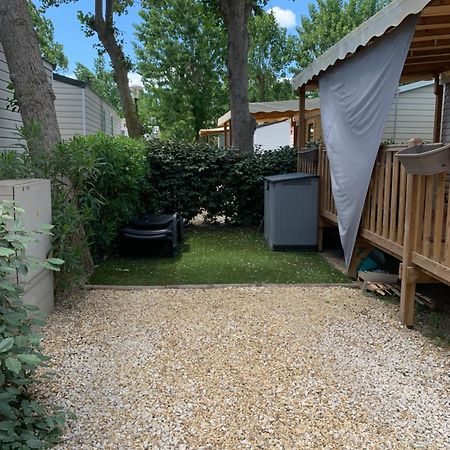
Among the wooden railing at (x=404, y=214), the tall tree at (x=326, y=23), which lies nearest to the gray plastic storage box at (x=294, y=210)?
→ the wooden railing at (x=404, y=214)

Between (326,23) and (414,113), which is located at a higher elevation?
(326,23)

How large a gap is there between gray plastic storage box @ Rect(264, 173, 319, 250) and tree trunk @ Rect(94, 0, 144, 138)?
23.5ft

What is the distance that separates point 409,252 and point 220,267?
2501mm

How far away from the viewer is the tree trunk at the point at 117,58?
1223 centimetres

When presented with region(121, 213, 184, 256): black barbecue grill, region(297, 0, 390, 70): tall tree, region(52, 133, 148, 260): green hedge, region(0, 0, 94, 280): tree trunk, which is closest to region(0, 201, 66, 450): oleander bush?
region(52, 133, 148, 260): green hedge

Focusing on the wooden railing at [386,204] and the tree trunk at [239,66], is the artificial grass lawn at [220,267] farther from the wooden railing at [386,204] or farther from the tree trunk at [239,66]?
the tree trunk at [239,66]

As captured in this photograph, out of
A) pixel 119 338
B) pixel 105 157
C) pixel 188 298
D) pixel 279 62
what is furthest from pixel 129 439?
pixel 279 62

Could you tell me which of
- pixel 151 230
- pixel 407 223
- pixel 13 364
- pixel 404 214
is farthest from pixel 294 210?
pixel 13 364

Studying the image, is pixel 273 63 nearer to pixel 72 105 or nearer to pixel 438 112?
pixel 72 105

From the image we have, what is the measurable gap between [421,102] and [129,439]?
11893mm

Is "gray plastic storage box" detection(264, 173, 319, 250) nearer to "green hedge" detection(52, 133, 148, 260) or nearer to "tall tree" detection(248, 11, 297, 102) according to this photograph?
"green hedge" detection(52, 133, 148, 260)

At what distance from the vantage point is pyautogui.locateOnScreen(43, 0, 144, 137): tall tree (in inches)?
483

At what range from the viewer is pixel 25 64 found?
476 cm

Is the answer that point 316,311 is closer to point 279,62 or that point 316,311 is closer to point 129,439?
point 129,439
